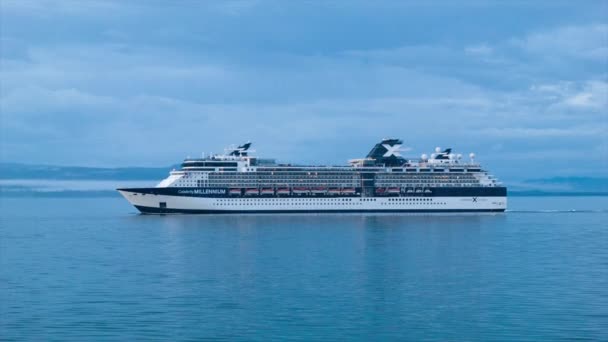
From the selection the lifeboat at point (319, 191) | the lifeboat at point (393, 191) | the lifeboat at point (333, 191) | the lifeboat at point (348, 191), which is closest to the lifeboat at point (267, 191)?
the lifeboat at point (319, 191)

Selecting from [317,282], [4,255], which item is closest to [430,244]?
[317,282]

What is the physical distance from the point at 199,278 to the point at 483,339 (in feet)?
52.1

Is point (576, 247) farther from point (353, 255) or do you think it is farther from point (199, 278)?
point (199, 278)

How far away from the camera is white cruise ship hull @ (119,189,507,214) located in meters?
87.1

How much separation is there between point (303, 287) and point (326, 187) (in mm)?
59500

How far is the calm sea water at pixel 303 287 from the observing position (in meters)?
26.7

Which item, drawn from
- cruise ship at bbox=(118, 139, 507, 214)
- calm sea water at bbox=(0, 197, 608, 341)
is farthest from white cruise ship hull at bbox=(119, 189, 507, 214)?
calm sea water at bbox=(0, 197, 608, 341)

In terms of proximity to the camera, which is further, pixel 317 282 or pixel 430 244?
pixel 430 244

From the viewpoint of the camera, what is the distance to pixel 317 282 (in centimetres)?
3597

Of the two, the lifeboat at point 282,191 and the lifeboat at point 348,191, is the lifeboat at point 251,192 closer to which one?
the lifeboat at point 282,191

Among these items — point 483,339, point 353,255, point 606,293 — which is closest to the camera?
point 483,339

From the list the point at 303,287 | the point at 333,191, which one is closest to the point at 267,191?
the point at 333,191

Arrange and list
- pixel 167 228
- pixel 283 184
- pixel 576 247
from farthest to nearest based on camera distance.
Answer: pixel 283 184 → pixel 167 228 → pixel 576 247

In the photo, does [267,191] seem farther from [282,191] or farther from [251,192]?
[251,192]
